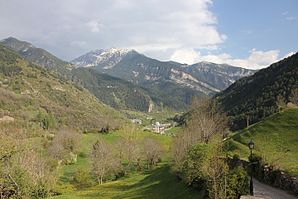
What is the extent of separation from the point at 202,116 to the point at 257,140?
17.2m

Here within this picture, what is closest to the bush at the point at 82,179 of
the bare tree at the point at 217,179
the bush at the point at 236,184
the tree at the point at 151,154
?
the tree at the point at 151,154

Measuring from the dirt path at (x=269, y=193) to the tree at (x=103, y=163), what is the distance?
68935 mm

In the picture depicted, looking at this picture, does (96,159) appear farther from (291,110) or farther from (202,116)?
(291,110)

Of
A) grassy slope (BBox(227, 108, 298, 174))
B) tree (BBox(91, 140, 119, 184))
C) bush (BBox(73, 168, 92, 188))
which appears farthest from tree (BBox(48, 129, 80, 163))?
grassy slope (BBox(227, 108, 298, 174))

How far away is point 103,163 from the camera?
341ft

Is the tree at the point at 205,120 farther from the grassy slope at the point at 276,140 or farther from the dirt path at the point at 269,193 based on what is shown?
the dirt path at the point at 269,193

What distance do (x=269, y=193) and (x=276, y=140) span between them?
2307 cm

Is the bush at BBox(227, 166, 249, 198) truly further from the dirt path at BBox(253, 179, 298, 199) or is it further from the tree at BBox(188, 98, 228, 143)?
the tree at BBox(188, 98, 228, 143)

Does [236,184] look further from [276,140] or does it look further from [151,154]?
[151,154]

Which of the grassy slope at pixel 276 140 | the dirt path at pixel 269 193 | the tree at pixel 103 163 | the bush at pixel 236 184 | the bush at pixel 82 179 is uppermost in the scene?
the grassy slope at pixel 276 140

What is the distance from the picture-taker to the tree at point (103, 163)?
339 feet

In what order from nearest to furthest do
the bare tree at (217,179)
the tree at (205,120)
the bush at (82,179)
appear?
the bare tree at (217,179)
the tree at (205,120)
the bush at (82,179)

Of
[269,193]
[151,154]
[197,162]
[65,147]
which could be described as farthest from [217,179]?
[65,147]

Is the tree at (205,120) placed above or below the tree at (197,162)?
above
